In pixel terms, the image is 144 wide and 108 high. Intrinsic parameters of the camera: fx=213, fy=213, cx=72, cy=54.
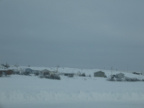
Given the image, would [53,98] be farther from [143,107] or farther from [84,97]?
[143,107]

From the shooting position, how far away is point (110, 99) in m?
15.2

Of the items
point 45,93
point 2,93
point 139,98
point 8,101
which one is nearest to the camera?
point 8,101

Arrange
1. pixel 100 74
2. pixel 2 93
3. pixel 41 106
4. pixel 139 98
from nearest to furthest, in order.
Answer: pixel 41 106 < pixel 2 93 < pixel 139 98 < pixel 100 74

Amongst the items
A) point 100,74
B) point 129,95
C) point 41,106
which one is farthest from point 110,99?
point 100,74

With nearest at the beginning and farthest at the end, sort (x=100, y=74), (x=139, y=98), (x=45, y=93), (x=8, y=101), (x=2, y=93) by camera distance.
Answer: (x=8, y=101)
(x=2, y=93)
(x=45, y=93)
(x=139, y=98)
(x=100, y=74)

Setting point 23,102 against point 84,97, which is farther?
point 84,97

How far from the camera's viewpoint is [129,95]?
16594 millimetres

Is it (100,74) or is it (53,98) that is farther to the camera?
(100,74)

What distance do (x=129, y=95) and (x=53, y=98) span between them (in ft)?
20.4

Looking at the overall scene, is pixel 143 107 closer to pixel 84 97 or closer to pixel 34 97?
pixel 84 97

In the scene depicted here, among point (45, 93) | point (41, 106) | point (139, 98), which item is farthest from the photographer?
point (139, 98)

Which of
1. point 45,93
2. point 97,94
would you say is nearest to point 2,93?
point 45,93

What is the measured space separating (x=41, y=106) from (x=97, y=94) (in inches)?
223

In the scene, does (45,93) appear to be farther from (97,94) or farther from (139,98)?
(139,98)
